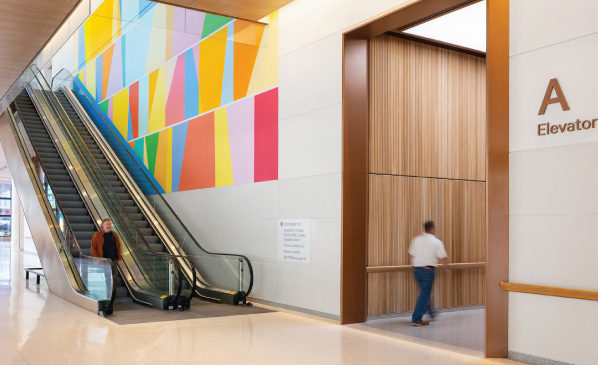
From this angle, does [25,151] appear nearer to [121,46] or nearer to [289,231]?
[121,46]

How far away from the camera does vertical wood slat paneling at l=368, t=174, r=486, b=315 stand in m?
8.70

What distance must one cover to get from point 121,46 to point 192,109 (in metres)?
5.36

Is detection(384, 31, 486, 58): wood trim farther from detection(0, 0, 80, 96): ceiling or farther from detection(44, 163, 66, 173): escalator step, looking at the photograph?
detection(44, 163, 66, 173): escalator step

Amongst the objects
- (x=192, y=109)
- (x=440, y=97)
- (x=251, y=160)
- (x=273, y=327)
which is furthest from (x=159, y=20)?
(x=273, y=327)

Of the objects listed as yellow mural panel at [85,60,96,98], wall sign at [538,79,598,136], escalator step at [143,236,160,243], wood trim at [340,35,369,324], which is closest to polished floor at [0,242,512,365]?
wood trim at [340,35,369,324]

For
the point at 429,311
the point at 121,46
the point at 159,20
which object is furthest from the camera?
the point at 121,46

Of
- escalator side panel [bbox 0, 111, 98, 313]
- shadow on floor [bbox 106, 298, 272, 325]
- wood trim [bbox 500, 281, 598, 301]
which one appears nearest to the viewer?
wood trim [bbox 500, 281, 598, 301]

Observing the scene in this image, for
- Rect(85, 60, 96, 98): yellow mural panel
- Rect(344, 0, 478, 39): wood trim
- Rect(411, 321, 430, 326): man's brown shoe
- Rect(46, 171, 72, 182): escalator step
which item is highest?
Rect(85, 60, 96, 98): yellow mural panel

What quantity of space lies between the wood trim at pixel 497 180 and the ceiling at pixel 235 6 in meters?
4.04

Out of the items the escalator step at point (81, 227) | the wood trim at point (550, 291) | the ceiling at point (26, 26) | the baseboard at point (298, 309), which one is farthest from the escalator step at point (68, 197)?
the wood trim at point (550, 291)

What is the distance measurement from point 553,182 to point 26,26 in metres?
7.58

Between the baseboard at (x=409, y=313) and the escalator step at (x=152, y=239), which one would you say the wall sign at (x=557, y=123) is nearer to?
the baseboard at (x=409, y=313)

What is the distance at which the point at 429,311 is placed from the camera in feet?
27.8

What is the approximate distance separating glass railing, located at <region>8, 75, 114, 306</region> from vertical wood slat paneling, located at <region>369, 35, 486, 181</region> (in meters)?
4.29
